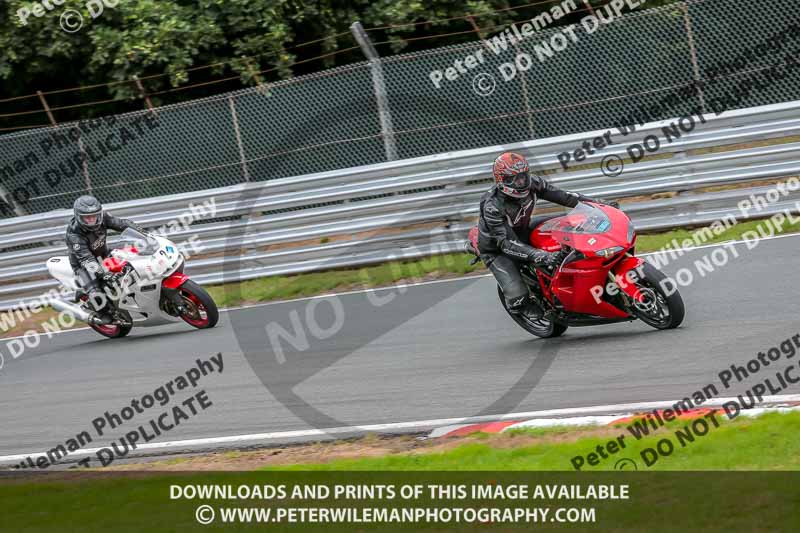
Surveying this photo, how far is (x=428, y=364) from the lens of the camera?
371 inches

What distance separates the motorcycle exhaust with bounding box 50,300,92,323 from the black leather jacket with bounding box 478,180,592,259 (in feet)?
18.0

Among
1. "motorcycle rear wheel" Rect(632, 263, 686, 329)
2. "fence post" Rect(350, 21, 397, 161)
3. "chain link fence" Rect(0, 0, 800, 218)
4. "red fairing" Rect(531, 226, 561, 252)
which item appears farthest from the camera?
"fence post" Rect(350, 21, 397, 161)

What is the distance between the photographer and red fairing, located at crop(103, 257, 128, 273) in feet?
39.7

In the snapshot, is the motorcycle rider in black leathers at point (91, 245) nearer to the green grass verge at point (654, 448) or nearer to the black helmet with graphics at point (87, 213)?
the black helmet with graphics at point (87, 213)

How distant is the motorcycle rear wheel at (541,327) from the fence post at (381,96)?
482 centimetres

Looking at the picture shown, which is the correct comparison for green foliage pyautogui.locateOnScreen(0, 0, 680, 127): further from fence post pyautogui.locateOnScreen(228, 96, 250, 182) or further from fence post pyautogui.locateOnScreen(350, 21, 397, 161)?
fence post pyautogui.locateOnScreen(350, 21, 397, 161)

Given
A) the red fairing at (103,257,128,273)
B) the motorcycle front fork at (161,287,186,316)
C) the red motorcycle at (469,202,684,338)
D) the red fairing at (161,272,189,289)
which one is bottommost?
the motorcycle front fork at (161,287,186,316)

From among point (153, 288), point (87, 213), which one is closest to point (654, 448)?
point (153, 288)

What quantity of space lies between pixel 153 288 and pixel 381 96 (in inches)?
161

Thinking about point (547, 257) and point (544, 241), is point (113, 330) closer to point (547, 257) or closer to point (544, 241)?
point (544, 241)

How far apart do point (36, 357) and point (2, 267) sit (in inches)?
123

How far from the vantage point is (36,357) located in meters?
12.6

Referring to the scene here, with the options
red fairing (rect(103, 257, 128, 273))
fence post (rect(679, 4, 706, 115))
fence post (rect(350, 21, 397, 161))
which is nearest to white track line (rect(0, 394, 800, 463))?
red fairing (rect(103, 257, 128, 273))

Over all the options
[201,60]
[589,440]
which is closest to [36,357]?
[201,60]
